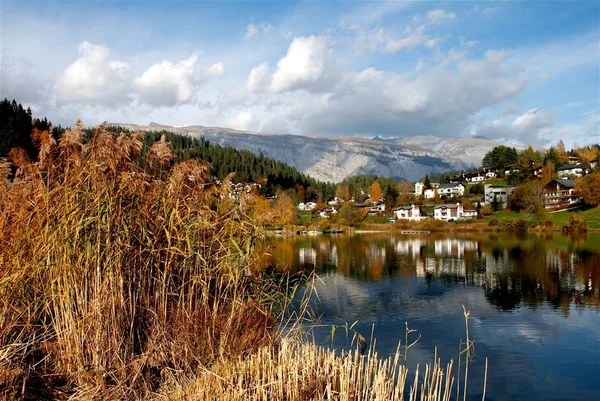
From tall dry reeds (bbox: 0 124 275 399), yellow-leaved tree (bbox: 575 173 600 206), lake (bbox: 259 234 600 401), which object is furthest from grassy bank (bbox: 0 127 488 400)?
yellow-leaved tree (bbox: 575 173 600 206)

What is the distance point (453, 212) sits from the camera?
120 m

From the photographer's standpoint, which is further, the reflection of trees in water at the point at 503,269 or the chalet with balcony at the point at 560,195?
the chalet with balcony at the point at 560,195

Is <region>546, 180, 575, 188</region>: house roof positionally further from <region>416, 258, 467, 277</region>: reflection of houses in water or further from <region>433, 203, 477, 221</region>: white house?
<region>416, 258, 467, 277</region>: reflection of houses in water

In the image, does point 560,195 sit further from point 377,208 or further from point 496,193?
point 377,208

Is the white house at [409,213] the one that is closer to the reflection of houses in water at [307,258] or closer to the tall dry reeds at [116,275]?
the reflection of houses in water at [307,258]

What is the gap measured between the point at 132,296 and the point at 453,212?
12127 cm

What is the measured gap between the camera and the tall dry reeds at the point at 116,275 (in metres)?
6.69

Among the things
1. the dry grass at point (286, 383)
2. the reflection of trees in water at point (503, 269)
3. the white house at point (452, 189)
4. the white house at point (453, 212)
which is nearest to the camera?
the dry grass at point (286, 383)

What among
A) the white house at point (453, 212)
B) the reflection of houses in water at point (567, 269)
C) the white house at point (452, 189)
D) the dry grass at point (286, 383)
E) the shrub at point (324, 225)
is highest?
the white house at point (452, 189)

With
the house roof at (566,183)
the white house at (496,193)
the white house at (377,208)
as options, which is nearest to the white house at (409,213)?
the white house at (377,208)

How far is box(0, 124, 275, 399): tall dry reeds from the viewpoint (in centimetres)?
669

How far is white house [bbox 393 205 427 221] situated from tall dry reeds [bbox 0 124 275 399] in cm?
11988

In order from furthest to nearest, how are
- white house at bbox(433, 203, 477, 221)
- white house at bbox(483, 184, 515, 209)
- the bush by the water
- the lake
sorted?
white house at bbox(483, 184, 515, 209)
white house at bbox(433, 203, 477, 221)
the bush by the water
the lake

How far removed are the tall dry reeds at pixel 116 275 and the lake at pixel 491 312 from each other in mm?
1472
